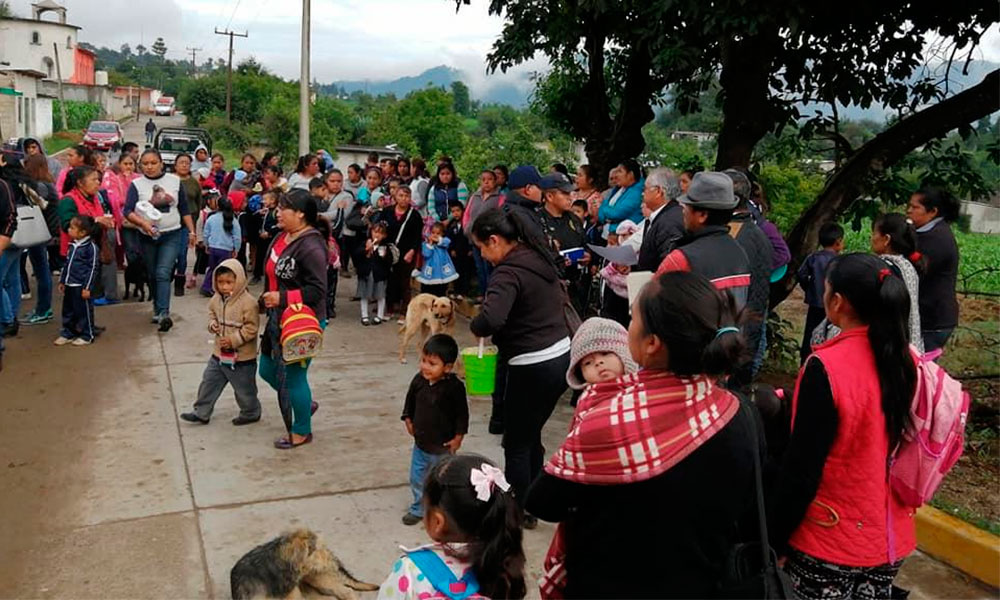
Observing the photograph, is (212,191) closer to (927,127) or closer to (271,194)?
(271,194)

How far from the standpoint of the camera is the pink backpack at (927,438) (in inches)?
104

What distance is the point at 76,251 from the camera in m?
7.94

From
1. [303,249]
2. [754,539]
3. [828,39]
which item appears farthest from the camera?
[828,39]

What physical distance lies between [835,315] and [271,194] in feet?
28.6

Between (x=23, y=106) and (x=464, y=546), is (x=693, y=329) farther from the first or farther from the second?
(x=23, y=106)

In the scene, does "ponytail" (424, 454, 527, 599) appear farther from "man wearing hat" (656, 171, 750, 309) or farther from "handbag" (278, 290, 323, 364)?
"handbag" (278, 290, 323, 364)

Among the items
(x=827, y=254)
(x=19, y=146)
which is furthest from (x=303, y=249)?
(x=19, y=146)

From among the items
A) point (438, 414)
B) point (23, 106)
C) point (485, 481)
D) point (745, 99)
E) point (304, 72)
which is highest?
point (23, 106)

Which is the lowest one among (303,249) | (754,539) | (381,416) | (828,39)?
(381,416)

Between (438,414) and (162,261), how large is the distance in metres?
5.41

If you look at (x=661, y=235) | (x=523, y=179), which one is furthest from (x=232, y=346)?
(x=661, y=235)

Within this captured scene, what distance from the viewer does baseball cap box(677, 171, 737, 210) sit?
163 inches

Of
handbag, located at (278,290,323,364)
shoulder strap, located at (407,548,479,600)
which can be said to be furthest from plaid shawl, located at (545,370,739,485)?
handbag, located at (278,290,323,364)

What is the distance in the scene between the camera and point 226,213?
396 inches
